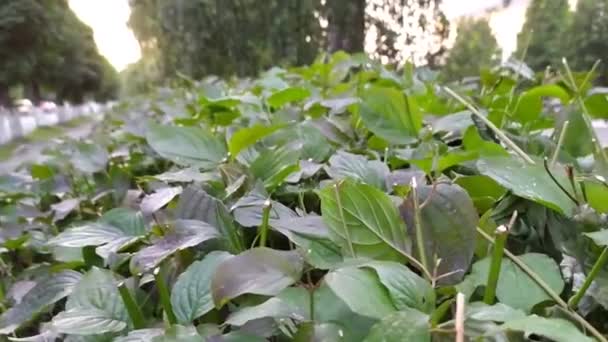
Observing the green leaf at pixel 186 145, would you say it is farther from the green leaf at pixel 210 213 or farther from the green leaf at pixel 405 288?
the green leaf at pixel 405 288

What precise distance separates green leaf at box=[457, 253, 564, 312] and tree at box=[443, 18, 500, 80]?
15.3 ft

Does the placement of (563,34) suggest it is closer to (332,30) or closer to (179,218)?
(332,30)

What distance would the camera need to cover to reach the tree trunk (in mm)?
6379

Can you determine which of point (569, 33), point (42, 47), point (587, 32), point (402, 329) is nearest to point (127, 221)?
point (402, 329)

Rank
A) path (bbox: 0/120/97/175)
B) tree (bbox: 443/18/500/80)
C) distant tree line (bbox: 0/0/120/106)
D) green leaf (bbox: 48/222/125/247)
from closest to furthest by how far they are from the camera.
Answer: green leaf (bbox: 48/222/125/247) → path (bbox: 0/120/97/175) → tree (bbox: 443/18/500/80) → distant tree line (bbox: 0/0/120/106)

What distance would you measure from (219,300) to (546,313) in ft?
0.73

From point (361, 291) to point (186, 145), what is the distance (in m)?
0.41

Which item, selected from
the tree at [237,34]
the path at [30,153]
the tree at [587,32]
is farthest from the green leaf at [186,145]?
the tree at [587,32]

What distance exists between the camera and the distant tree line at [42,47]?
1809 centimetres

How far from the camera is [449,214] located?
0.45m

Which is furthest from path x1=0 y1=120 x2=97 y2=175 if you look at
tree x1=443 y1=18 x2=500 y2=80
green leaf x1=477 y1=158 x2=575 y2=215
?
tree x1=443 y1=18 x2=500 y2=80

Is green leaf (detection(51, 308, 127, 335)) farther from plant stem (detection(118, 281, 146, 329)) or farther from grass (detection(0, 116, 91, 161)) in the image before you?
grass (detection(0, 116, 91, 161))

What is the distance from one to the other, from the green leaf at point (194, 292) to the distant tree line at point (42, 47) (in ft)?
64.0

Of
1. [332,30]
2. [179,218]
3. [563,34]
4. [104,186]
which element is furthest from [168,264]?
[563,34]
